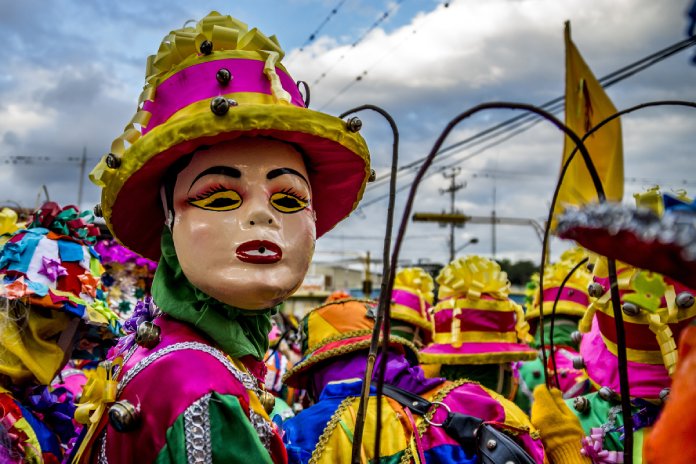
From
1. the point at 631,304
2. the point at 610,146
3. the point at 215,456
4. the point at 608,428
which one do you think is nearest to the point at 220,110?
the point at 215,456

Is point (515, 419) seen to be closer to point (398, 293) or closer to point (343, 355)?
point (343, 355)

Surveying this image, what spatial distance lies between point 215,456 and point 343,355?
152 centimetres

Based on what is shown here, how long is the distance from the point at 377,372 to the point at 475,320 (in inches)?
60.1

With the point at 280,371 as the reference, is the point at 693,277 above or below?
above

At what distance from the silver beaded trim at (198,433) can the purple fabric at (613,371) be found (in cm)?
186

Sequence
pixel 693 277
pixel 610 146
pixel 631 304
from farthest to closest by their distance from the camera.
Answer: pixel 610 146, pixel 631 304, pixel 693 277

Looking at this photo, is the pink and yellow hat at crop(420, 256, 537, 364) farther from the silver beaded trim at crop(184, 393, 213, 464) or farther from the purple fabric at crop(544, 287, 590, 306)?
the silver beaded trim at crop(184, 393, 213, 464)

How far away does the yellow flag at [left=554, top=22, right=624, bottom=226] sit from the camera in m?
4.35

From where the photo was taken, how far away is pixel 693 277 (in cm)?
96

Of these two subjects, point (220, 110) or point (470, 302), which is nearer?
point (220, 110)

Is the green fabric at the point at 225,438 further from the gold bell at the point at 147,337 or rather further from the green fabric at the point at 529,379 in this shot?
the green fabric at the point at 529,379

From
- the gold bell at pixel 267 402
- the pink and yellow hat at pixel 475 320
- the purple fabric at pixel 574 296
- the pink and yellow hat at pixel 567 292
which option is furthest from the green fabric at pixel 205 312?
the purple fabric at pixel 574 296

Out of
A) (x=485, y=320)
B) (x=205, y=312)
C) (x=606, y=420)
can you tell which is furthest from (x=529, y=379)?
(x=205, y=312)

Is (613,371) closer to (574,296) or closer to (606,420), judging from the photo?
(606,420)
